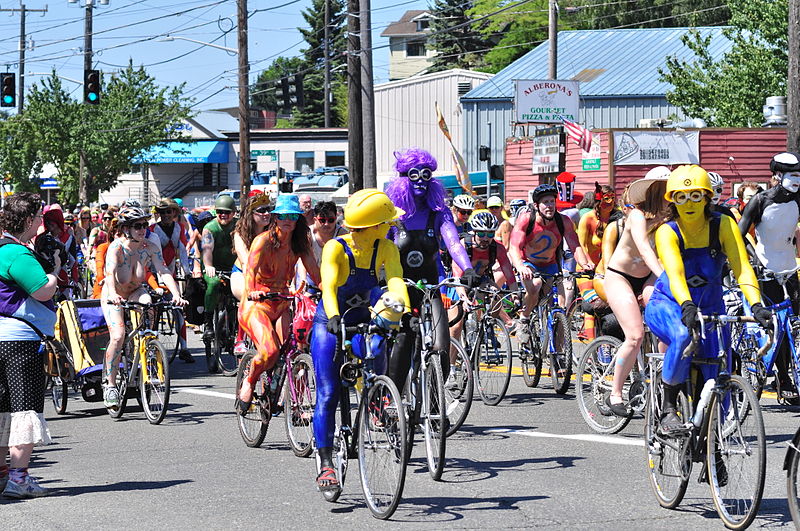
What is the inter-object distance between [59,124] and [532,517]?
64.2 m

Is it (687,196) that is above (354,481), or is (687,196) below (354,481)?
above

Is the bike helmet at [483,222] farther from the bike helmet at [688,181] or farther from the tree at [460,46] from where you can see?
the tree at [460,46]

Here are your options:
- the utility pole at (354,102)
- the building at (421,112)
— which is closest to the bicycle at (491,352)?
the utility pole at (354,102)

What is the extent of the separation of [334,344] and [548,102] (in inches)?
1219

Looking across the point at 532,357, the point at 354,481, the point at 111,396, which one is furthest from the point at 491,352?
the point at 354,481

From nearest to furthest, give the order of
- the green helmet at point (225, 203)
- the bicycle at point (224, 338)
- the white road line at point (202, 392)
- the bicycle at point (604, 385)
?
the bicycle at point (604, 385)
the white road line at point (202, 392)
the bicycle at point (224, 338)
the green helmet at point (225, 203)

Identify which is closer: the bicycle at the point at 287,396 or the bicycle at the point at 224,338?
the bicycle at the point at 287,396

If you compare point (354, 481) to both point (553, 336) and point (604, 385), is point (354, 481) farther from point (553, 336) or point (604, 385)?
point (553, 336)

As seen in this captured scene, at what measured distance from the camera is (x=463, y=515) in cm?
700

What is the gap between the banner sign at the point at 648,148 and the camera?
34.6m

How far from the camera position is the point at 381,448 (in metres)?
6.78

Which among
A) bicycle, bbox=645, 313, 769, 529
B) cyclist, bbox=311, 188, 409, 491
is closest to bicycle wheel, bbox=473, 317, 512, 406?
cyclist, bbox=311, 188, 409, 491

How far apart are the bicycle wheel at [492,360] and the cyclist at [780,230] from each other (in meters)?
2.25

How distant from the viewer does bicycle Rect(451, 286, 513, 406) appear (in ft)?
37.0
